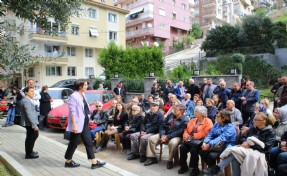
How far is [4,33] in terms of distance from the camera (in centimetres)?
500

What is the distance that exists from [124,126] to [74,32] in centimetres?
2768

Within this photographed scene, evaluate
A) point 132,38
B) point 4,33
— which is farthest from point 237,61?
point 132,38

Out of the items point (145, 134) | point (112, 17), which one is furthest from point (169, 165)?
point (112, 17)

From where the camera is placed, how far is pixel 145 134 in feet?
22.2

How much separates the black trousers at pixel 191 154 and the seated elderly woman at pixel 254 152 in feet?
1.89

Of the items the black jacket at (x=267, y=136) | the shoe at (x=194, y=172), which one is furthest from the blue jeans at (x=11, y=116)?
the black jacket at (x=267, y=136)

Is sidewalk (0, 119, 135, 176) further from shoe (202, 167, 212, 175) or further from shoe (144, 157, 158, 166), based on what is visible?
shoe (202, 167, 212, 175)

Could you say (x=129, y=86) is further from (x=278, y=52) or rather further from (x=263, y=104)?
(x=278, y=52)

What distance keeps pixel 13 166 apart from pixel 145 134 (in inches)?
123

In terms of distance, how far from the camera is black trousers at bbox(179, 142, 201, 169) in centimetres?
560

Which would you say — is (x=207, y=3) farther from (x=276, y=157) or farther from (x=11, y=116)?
(x=276, y=157)

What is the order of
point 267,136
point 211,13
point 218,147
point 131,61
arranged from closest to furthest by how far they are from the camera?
1. point 267,136
2. point 218,147
3. point 131,61
4. point 211,13

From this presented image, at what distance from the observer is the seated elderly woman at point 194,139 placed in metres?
5.61

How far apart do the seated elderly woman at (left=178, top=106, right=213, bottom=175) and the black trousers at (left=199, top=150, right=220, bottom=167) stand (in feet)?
0.63
